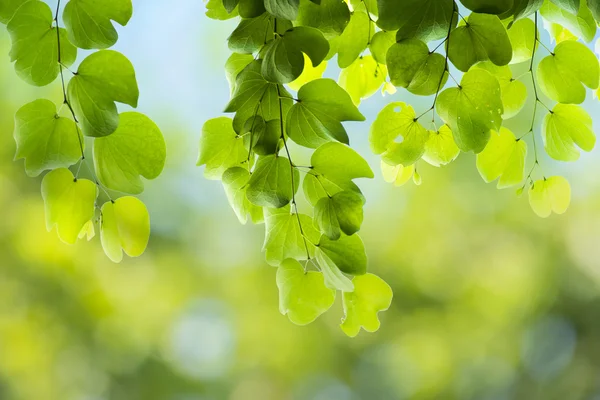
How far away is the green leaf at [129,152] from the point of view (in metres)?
0.29

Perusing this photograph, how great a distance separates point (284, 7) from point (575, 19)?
0.18m

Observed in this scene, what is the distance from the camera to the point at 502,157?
400 mm

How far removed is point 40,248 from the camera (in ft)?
8.28

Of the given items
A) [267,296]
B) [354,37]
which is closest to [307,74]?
[354,37]

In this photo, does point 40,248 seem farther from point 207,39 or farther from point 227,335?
→ point 207,39

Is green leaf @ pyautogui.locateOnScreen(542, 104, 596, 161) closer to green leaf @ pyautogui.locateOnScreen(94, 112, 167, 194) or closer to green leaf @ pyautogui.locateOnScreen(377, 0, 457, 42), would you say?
green leaf @ pyautogui.locateOnScreen(377, 0, 457, 42)

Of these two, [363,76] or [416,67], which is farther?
[363,76]

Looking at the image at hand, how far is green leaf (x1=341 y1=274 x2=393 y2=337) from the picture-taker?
342 mm

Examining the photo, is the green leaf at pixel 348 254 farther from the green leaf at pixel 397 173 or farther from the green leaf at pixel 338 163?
the green leaf at pixel 397 173

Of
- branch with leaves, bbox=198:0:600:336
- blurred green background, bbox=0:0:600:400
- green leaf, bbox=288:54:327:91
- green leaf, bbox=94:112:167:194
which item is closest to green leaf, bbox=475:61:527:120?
branch with leaves, bbox=198:0:600:336

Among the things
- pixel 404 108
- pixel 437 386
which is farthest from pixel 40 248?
pixel 404 108

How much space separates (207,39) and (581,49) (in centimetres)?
246

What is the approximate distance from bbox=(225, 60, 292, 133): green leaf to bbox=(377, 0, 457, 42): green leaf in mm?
64

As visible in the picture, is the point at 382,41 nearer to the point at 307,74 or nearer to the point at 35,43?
the point at 307,74
